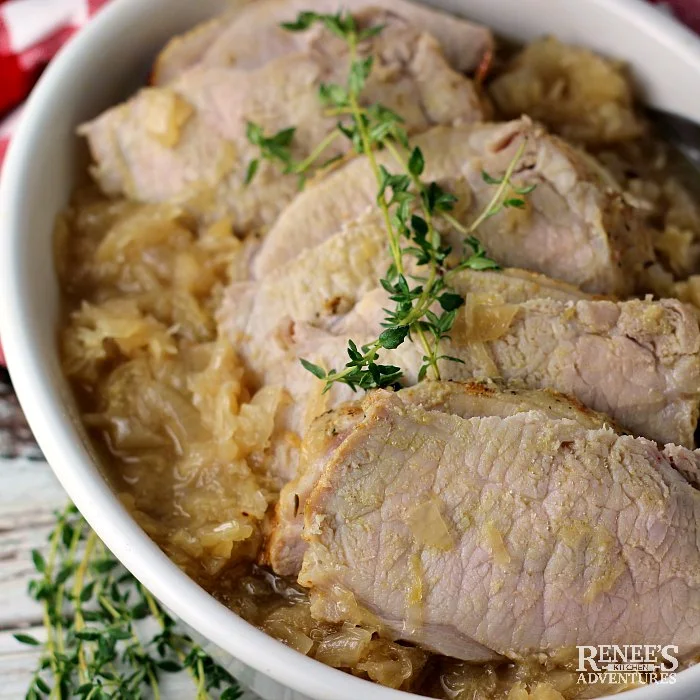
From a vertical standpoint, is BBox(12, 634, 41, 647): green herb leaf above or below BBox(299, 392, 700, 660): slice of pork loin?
below

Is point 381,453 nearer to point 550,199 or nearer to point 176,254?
point 550,199

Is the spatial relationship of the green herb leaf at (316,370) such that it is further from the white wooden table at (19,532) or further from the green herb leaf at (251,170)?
the white wooden table at (19,532)

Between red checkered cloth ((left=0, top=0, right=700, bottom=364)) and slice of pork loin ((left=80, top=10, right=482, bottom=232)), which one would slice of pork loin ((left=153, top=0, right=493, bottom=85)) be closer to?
slice of pork loin ((left=80, top=10, right=482, bottom=232))

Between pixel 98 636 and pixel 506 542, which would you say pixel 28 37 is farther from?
pixel 506 542

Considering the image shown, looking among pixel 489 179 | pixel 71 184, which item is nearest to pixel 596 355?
pixel 489 179

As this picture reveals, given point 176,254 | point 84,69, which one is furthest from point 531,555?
point 84,69

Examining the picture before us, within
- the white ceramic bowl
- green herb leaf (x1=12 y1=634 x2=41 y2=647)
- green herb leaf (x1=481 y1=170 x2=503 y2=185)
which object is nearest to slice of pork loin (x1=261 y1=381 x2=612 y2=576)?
the white ceramic bowl
